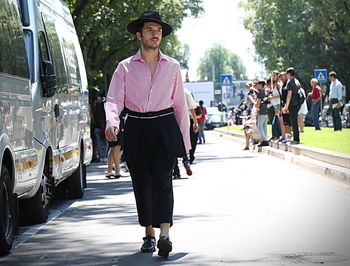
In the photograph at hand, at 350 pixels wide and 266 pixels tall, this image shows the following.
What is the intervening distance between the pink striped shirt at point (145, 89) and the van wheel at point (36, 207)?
307cm

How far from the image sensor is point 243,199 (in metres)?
14.6

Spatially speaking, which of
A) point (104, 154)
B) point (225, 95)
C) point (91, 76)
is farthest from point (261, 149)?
point (225, 95)

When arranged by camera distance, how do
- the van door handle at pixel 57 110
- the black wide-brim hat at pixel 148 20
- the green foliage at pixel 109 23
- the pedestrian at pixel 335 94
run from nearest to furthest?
the black wide-brim hat at pixel 148 20 → the van door handle at pixel 57 110 → the pedestrian at pixel 335 94 → the green foliage at pixel 109 23

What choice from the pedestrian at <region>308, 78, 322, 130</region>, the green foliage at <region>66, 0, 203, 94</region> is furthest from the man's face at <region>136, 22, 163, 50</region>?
the pedestrian at <region>308, 78, 322, 130</region>

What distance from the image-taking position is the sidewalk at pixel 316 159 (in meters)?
17.4

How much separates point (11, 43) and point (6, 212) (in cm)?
169

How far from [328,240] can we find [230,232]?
4.11 feet

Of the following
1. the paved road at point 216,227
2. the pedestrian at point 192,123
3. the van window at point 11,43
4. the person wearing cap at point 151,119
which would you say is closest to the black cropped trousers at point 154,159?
the person wearing cap at point 151,119

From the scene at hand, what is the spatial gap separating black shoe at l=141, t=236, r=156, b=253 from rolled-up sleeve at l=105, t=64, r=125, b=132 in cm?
112

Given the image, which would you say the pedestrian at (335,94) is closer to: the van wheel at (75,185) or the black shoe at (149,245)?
the van wheel at (75,185)

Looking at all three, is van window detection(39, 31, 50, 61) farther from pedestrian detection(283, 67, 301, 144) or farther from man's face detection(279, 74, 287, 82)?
man's face detection(279, 74, 287, 82)

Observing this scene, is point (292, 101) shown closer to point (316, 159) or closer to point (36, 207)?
point (316, 159)

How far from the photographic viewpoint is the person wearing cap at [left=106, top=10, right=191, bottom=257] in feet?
30.5

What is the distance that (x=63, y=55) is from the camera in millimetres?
15094
